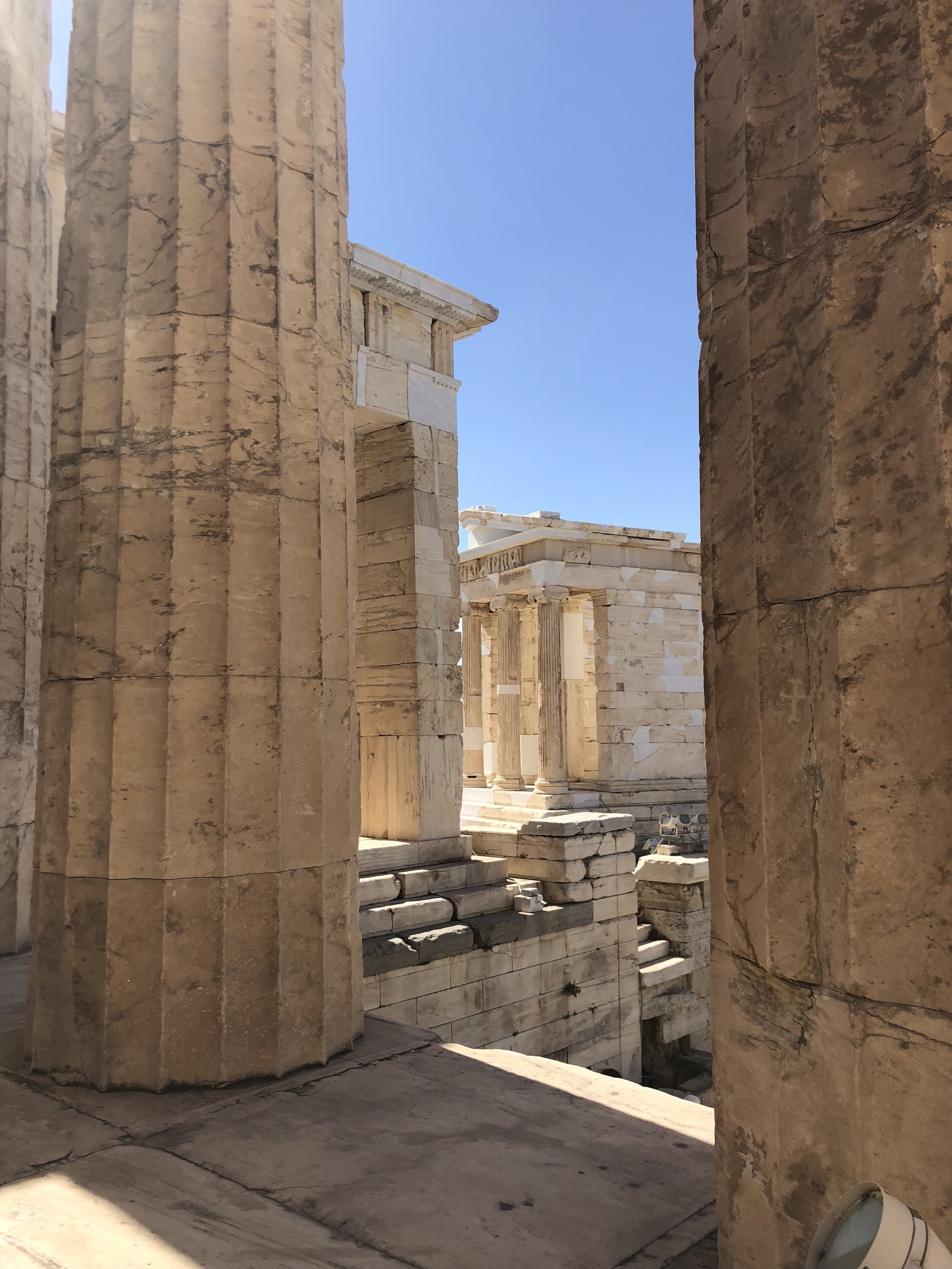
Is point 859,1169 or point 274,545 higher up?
point 274,545

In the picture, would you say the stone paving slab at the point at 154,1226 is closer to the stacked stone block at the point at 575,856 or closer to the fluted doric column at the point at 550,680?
the stacked stone block at the point at 575,856

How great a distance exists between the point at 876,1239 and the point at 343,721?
366 cm

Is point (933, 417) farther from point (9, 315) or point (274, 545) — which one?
point (9, 315)

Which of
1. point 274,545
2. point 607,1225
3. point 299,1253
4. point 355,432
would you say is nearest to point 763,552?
point 607,1225

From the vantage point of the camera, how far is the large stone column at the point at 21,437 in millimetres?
6625

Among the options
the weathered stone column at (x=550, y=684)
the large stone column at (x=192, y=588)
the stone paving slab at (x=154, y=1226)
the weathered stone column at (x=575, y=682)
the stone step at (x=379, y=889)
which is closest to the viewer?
the stone paving slab at (x=154, y=1226)

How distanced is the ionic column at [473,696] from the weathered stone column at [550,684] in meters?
3.02

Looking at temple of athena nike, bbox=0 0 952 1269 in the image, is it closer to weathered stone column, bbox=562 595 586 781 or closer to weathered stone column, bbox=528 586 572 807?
weathered stone column, bbox=528 586 572 807

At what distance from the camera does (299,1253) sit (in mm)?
2586

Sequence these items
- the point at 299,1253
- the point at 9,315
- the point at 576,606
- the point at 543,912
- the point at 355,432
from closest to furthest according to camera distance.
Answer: the point at 299,1253, the point at 9,315, the point at 543,912, the point at 355,432, the point at 576,606

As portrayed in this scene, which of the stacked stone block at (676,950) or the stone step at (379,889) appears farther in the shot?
the stacked stone block at (676,950)

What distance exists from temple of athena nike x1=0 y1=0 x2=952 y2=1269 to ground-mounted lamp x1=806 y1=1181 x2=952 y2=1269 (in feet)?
0.07

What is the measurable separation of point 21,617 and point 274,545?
145 inches

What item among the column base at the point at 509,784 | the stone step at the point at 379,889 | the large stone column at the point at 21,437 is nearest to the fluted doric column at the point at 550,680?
the column base at the point at 509,784
